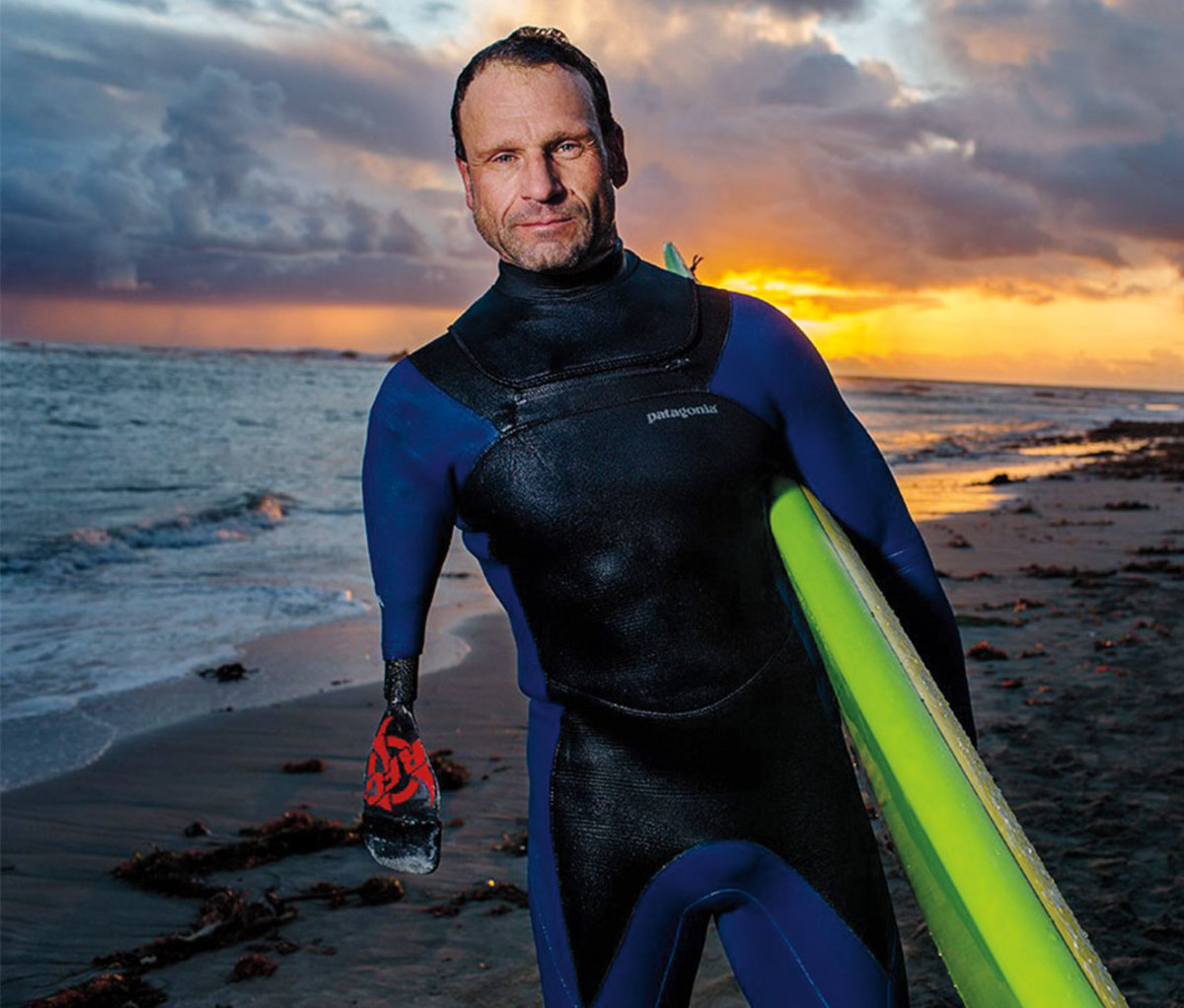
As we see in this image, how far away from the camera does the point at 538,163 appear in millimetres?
1781

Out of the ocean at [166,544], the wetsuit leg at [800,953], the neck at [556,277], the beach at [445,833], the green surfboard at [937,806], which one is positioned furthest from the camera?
the ocean at [166,544]

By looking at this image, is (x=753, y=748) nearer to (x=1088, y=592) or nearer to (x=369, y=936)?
(x=369, y=936)

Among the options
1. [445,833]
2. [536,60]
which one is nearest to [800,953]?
[536,60]

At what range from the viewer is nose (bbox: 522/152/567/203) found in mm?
1773

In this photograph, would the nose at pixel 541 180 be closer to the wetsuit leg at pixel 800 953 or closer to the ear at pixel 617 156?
the ear at pixel 617 156

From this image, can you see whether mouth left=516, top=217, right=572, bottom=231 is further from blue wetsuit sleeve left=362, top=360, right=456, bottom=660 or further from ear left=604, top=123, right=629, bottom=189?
blue wetsuit sleeve left=362, top=360, right=456, bottom=660

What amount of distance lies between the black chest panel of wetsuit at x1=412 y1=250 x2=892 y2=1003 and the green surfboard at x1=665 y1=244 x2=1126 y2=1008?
0.12 metres

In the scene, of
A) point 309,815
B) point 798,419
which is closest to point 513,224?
point 798,419

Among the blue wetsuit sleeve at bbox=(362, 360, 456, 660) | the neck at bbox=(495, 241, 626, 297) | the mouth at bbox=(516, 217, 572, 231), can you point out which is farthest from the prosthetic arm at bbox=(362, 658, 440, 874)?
the mouth at bbox=(516, 217, 572, 231)

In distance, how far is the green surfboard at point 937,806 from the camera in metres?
1.31

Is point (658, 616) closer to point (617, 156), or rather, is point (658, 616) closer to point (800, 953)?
point (800, 953)

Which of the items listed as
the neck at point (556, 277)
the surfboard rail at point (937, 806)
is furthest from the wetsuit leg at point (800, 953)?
the neck at point (556, 277)

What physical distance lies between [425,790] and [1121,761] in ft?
13.2

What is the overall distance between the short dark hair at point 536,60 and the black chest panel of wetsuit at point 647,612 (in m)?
0.40
